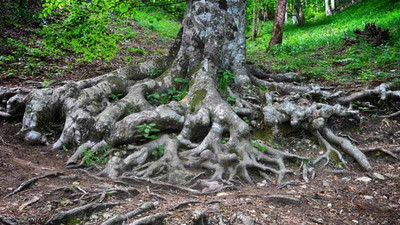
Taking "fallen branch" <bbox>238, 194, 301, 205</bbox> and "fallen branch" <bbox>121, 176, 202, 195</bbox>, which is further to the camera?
"fallen branch" <bbox>121, 176, 202, 195</bbox>

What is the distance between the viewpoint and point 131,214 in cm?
286

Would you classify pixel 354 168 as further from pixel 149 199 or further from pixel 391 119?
pixel 149 199

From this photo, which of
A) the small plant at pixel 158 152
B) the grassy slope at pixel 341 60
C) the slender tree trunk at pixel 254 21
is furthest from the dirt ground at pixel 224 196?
the slender tree trunk at pixel 254 21

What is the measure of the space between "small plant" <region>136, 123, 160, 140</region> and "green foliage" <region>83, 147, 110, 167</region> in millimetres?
538

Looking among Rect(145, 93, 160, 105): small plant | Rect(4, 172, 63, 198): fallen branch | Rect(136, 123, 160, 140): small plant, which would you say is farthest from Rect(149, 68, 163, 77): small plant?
Rect(4, 172, 63, 198): fallen branch

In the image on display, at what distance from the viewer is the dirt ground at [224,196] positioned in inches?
117

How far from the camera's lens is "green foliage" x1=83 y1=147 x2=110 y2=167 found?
14.5 ft

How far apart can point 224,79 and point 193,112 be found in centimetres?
121

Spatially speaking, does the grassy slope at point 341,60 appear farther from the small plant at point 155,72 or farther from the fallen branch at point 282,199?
the fallen branch at point 282,199

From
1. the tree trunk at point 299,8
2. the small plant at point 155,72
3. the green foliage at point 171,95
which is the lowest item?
the green foliage at point 171,95

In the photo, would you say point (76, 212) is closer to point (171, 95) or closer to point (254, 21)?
point (171, 95)

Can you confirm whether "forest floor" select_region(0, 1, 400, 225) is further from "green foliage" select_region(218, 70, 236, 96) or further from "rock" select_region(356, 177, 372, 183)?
"green foliage" select_region(218, 70, 236, 96)

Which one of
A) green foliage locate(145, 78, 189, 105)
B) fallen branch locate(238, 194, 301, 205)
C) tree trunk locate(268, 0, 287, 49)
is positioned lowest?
fallen branch locate(238, 194, 301, 205)

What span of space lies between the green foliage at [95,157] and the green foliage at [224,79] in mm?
2367
